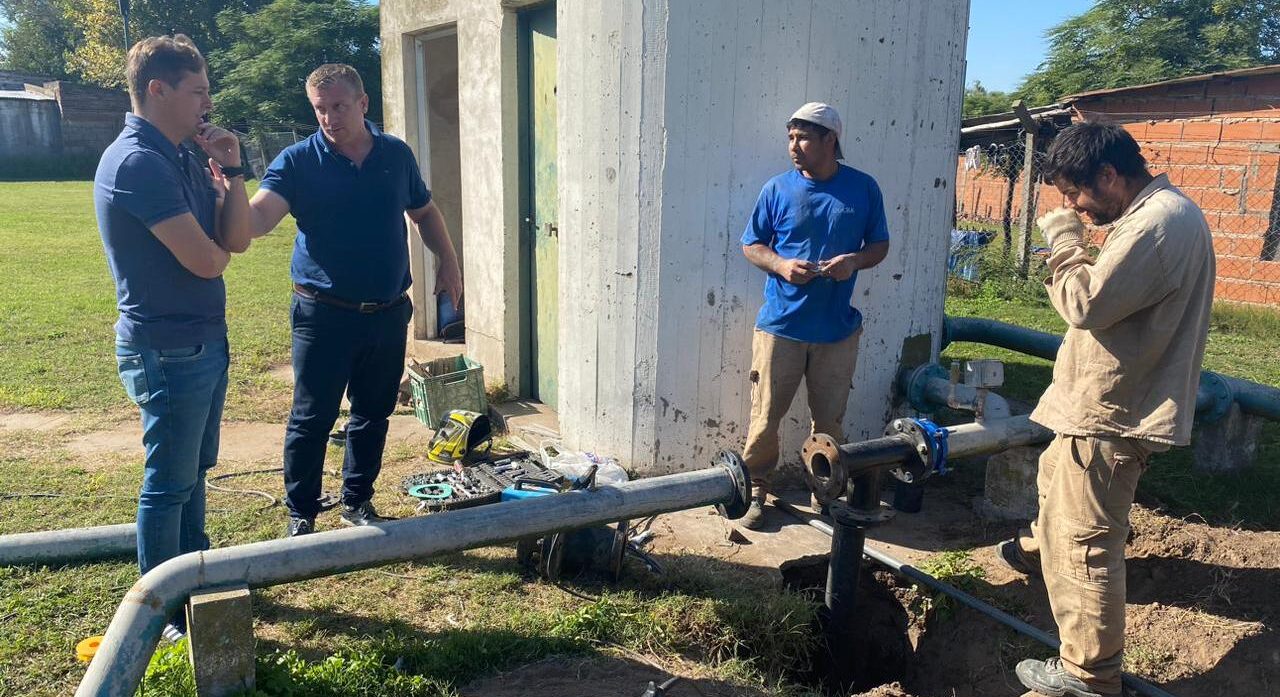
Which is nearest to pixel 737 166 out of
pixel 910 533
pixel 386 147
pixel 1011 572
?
→ pixel 386 147

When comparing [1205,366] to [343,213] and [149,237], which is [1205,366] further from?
[149,237]

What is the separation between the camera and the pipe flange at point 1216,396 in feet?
16.5

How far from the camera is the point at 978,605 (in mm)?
3721

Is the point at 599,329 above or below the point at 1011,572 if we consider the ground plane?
above

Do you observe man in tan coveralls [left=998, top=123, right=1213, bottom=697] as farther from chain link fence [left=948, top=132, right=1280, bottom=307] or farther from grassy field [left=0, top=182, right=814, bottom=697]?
chain link fence [left=948, top=132, right=1280, bottom=307]

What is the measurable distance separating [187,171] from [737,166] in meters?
2.72

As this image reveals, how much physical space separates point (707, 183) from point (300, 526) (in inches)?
106

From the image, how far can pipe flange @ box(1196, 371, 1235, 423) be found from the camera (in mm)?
5043

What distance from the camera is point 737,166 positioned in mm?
4836

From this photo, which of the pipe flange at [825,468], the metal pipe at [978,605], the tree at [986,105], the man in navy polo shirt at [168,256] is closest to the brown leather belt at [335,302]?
the man in navy polo shirt at [168,256]

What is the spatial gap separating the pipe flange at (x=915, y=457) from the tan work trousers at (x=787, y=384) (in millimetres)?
1029

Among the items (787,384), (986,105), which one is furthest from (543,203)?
(986,105)

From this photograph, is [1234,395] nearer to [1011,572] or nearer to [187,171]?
[1011,572]

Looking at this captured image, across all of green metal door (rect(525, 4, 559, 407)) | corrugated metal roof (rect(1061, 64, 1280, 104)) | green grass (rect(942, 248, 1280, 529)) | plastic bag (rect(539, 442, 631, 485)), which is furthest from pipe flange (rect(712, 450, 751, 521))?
corrugated metal roof (rect(1061, 64, 1280, 104))
